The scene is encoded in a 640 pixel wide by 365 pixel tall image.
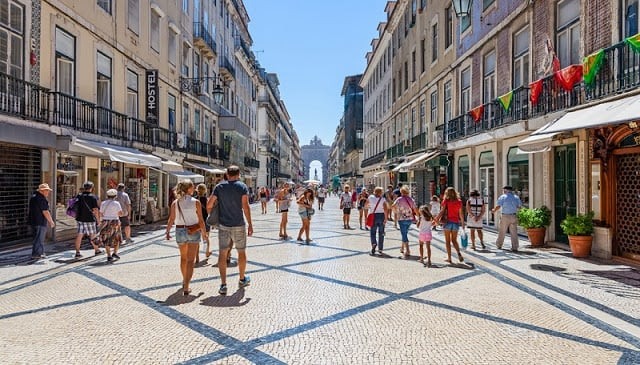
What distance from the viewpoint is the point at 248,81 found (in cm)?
4594

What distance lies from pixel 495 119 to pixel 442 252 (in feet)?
19.9

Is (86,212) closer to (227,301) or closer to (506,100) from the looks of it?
(227,301)

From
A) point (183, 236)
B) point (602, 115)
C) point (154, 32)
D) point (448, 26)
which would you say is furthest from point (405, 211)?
point (154, 32)

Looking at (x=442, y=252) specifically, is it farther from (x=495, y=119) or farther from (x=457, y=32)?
(x=457, y=32)

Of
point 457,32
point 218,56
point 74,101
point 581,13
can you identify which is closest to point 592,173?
point 581,13

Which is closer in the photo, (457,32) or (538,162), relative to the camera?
(538,162)

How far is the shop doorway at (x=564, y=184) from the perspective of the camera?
438 inches

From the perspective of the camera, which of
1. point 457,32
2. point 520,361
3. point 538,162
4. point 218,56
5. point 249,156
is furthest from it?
point 249,156

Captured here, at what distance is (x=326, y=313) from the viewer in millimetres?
5578

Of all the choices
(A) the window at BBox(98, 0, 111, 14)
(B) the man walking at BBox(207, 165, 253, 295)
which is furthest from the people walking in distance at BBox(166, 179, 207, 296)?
(A) the window at BBox(98, 0, 111, 14)

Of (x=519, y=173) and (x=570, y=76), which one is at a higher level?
(x=570, y=76)

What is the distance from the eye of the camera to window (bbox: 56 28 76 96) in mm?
13008

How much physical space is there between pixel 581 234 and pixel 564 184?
216cm

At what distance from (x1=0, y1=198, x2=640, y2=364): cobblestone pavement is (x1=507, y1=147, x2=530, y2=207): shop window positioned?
480 cm
